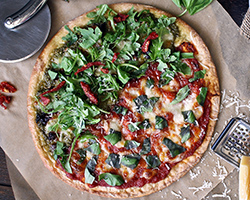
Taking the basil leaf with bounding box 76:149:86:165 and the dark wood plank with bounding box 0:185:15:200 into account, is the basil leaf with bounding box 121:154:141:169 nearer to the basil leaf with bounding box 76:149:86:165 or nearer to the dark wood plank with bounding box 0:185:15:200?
the basil leaf with bounding box 76:149:86:165

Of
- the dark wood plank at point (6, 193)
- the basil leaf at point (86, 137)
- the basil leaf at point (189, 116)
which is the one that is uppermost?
the basil leaf at point (189, 116)

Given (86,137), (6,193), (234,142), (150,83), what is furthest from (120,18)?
(6,193)

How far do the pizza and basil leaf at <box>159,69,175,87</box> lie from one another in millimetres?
13

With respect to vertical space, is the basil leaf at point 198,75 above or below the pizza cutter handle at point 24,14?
below

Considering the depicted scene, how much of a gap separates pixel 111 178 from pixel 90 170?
0.30 metres

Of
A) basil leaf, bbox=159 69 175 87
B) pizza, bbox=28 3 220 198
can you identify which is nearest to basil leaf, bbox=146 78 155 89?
pizza, bbox=28 3 220 198

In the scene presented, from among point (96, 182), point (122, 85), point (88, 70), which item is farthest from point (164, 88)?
point (96, 182)

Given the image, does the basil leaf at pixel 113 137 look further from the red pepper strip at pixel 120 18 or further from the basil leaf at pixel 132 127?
the red pepper strip at pixel 120 18

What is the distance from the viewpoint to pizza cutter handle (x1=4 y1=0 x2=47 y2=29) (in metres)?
3.67

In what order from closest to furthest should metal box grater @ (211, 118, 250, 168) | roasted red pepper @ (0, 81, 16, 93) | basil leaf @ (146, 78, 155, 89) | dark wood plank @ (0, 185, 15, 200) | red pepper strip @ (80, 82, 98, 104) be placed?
1. red pepper strip @ (80, 82, 98, 104)
2. basil leaf @ (146, 78, 155, 89)
3. metal box grater @ (211, 118, 250, 168)
4. roasted red pepper @ (0, 81, 16, 93)
5. dark wood plank @ (0, 185, 15, 200)

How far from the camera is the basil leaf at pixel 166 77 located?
3520mm

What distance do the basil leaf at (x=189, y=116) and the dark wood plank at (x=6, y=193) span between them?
8.90 feet

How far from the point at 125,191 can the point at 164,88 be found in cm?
148

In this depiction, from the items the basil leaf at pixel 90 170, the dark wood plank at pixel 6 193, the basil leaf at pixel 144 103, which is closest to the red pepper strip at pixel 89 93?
the basil leaf at pixel 144 103
